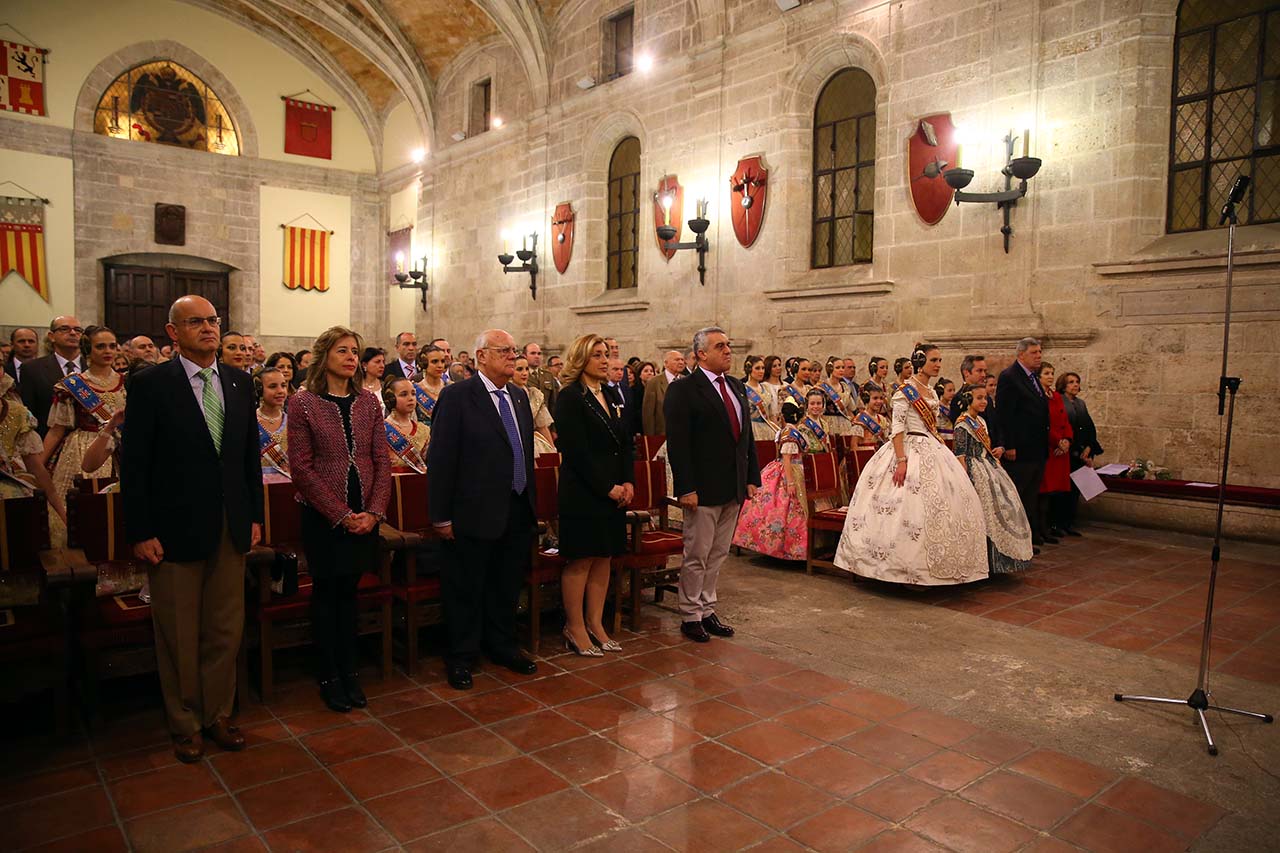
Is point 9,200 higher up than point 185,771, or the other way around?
point 9,200

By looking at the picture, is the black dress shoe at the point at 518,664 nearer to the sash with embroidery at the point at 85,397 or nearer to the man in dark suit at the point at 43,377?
the sash with embroidery at the point at 85,397

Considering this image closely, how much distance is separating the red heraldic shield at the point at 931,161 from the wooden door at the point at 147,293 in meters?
14.3

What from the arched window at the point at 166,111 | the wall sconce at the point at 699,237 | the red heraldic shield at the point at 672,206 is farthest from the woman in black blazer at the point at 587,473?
the arched window at the point at 166,111

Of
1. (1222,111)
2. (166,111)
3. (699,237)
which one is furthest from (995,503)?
(166,111)

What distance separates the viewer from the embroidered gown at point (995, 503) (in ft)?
20.7

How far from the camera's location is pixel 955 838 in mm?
2859

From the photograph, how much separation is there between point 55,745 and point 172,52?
60.9ft

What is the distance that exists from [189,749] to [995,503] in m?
5.50

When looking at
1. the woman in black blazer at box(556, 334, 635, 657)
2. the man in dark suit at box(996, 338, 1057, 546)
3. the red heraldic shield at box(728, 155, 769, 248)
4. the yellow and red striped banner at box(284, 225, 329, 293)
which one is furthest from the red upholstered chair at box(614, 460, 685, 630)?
the yellow and red striped banner at box(284, 225, 329, 293)

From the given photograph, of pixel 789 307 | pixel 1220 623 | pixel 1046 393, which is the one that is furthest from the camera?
pixel 789 307

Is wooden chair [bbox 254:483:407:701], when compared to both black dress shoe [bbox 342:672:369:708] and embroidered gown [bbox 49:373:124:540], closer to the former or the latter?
black dress shoe [bbox 342:672:369:708]

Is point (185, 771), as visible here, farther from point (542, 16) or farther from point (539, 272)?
point (542, 16)

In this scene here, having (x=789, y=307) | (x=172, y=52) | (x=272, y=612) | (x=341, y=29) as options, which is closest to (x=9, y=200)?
(x=172, y=52)

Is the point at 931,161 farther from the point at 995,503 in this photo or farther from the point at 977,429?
the point at 995,503
